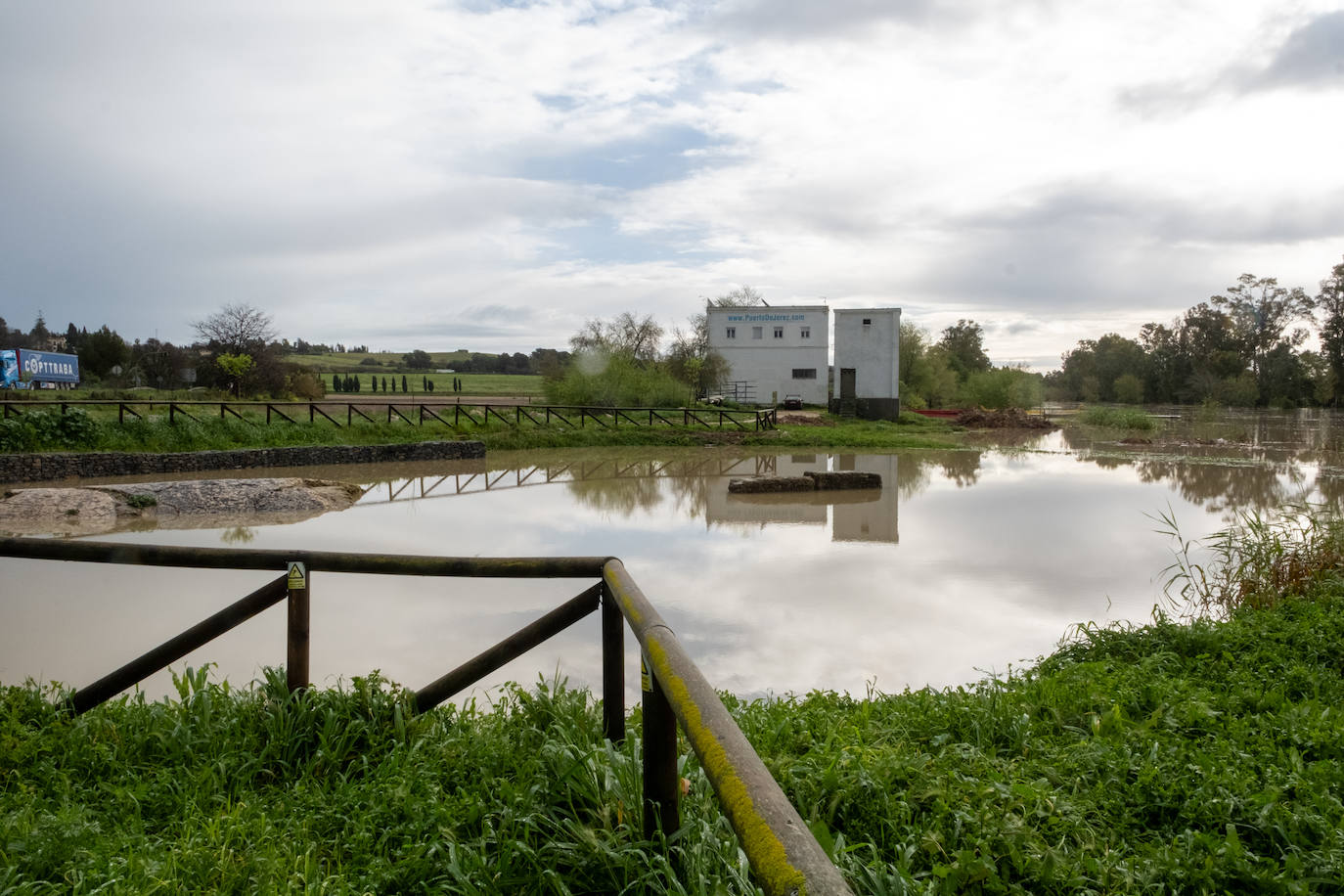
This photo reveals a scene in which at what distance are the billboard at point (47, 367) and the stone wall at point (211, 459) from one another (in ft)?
74.4

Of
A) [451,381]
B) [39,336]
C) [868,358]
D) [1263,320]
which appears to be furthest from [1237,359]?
[39,336]

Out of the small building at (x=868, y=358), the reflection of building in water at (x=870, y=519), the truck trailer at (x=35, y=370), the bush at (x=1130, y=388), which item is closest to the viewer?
the reflection of building in water at (x=870, y=519)

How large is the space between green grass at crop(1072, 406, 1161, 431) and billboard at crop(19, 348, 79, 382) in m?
49.2

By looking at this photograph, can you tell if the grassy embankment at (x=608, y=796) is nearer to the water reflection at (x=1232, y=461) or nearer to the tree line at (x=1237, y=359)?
the water reflection at (x=1232, y=461)

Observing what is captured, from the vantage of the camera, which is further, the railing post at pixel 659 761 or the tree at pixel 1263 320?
the tree at pixel 1263 320

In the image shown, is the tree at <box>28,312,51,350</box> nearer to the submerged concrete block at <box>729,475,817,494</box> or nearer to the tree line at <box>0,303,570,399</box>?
the tree line at <box>0,303,570,399</box>

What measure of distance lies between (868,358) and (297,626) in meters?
42.0

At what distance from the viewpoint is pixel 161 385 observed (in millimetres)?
41562

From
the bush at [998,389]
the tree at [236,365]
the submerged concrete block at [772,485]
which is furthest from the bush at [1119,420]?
the tree at [236,365]

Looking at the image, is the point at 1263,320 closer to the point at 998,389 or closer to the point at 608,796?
the point at 998,389

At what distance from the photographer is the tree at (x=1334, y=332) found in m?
58.9

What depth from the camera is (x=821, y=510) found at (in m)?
15.3

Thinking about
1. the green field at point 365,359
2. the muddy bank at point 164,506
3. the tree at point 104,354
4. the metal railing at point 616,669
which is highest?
the green field at point 365,359

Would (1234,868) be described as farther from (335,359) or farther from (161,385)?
(335,359)
